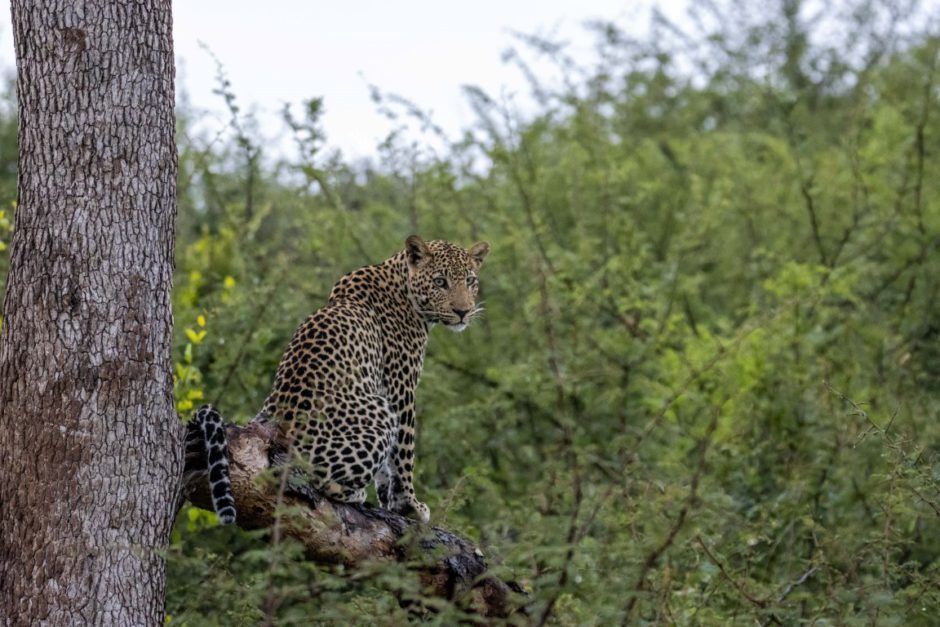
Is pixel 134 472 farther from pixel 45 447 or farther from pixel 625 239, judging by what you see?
pixel 625 239

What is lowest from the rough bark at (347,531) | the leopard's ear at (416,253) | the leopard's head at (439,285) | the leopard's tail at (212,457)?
the rough bark at (347,531)

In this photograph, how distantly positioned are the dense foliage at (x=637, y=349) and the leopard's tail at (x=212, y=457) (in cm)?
39

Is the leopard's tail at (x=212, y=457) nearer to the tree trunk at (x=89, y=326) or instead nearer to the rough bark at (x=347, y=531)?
the rough bark at (x=347, y=531)

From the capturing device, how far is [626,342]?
44.9 feet

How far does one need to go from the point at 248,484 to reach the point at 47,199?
1.48m

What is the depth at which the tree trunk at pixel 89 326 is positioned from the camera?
239 inches

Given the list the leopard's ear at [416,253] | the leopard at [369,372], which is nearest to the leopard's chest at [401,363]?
the leopard at [369,372]

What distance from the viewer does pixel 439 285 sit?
8727 millimetres

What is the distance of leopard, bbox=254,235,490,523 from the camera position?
7.07m

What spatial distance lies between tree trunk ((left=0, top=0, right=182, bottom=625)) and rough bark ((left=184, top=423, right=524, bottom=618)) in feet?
1.03

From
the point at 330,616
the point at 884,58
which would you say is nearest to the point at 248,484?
the point at 330,616

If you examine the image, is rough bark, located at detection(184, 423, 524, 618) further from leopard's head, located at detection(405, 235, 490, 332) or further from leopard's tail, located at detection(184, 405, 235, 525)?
leopard's head, located at detection(405, 235, 490, 332)

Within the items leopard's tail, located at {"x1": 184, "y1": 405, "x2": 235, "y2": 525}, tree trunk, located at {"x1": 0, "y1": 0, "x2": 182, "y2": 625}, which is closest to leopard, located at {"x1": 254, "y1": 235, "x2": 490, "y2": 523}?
leopard's tail, located at {"x1": 184, "y1": 405, "x2": 235, "y2": 525}

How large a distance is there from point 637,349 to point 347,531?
23.3ft
